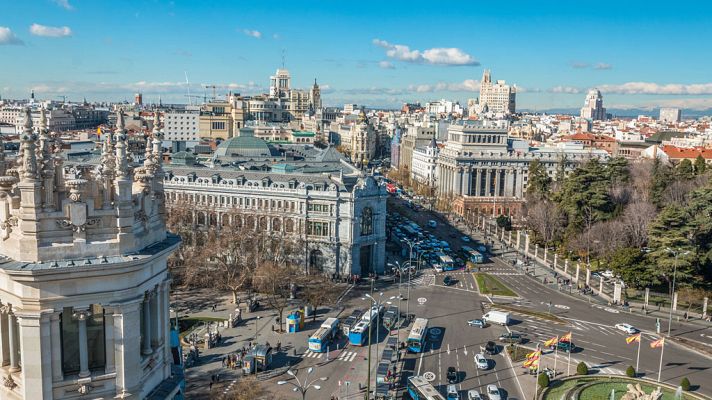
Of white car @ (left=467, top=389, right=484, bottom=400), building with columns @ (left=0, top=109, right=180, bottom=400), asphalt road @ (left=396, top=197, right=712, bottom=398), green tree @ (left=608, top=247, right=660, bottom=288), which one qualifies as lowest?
asphalt road @ (left=396, top=197, right=712, bottom=398)

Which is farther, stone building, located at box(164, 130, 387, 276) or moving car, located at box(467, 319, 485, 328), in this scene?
stone building, located at box(164, 130, 387, 276)

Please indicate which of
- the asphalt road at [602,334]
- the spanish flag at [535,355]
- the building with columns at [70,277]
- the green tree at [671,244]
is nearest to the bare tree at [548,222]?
the asphalt road at [602,334]

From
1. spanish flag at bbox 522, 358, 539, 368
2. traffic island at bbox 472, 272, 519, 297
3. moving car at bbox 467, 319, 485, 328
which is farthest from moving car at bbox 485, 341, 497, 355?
traffic island at bbox 472, 272, 519, 297

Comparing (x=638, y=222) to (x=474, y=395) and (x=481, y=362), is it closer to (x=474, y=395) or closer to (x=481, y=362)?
(x=481, y=362)

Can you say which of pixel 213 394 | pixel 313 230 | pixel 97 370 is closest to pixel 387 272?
pixel 313 230

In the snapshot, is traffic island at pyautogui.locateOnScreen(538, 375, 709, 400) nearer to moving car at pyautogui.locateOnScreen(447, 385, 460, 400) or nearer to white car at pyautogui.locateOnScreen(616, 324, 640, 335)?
moving car at pyautogui.locateOnScreen(447, 385, 460, 400)

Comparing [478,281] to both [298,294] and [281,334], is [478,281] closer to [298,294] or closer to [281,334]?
[298,294]

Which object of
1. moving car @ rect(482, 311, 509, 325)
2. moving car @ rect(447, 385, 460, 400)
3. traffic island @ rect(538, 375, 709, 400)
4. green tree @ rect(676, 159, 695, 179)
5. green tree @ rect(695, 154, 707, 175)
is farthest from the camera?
green tree @ rect(695, 154, 707, 175)
